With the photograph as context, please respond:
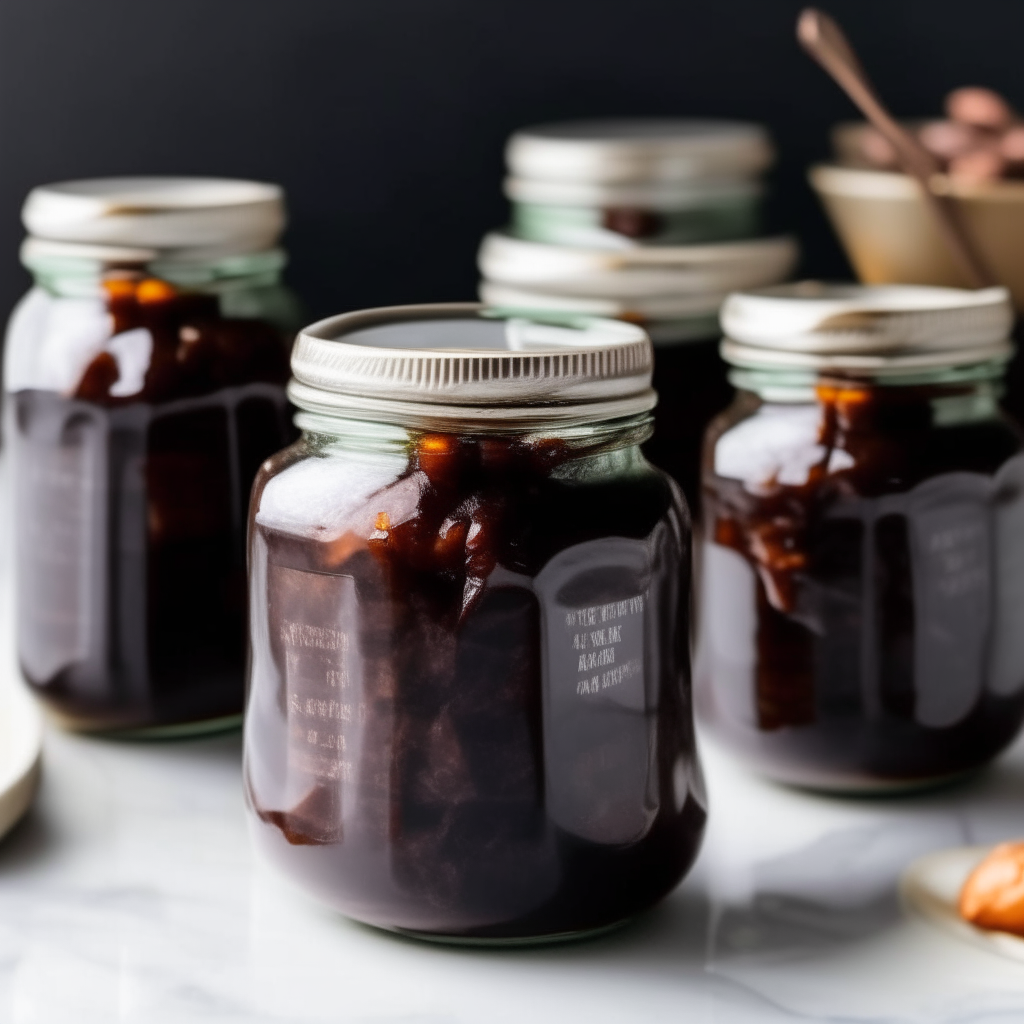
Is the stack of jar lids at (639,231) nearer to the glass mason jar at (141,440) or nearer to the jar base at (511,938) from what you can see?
the glass mason jar at (141,440)

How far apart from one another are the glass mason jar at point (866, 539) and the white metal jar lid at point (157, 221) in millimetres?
260

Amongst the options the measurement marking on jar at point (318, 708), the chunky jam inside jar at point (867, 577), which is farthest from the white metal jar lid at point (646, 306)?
the measurement marking on jar at point (318, 708)

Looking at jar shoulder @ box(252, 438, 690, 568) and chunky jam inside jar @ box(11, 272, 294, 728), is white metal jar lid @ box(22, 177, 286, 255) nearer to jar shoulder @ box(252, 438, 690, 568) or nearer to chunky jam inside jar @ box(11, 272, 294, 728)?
chunky jam inside jar @ box(11, 272, 294, 728)

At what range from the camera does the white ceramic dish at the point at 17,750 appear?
0.79m

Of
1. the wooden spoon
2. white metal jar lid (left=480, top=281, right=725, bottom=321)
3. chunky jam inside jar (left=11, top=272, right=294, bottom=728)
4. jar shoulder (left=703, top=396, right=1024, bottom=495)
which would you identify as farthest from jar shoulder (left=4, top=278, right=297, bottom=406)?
the wooden spoon

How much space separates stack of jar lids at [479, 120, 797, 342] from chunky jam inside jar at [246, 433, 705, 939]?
278 millimetres

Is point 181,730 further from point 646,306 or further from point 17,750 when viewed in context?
point 646,306

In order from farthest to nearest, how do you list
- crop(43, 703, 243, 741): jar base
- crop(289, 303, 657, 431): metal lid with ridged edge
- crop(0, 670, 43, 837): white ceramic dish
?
crop(43, 703, 243, 741): jar base
crop(0, 670, 43, 837): white ceramic dish
crop(289, 303, 657, 431): metal lid with ridged edge

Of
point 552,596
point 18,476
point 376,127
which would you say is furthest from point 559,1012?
point 376,127

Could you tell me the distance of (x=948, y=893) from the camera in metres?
0.76

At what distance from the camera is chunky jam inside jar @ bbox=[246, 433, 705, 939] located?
649mm

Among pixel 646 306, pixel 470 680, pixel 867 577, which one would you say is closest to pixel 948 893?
pixel 867 577

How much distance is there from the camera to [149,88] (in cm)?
121

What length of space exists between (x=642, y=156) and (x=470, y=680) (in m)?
0.45
